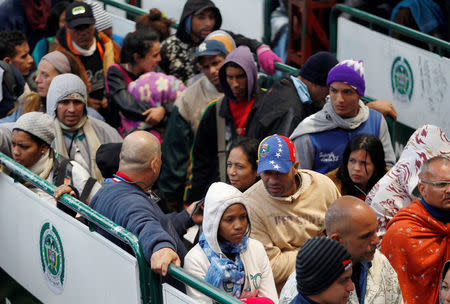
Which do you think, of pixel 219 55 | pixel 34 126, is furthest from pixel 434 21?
pixel 34 126

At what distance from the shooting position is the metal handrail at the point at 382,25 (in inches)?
286

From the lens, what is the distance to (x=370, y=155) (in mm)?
5496

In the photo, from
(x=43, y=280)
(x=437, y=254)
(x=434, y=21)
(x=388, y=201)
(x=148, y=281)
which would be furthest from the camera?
(x=434, y=21)

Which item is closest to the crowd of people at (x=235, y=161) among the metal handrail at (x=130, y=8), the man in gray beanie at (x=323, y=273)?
the man in gray beanie at (x=323, y=273)

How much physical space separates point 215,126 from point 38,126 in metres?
1.47

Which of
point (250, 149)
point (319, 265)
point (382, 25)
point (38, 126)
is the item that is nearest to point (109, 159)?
point (38, 126)

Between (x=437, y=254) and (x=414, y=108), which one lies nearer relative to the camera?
(x=437, y=254)

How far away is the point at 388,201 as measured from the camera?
5.24 m

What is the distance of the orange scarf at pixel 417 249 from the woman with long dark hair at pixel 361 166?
2.07 feet

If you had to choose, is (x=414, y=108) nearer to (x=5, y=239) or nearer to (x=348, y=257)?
(x=5, y=239)

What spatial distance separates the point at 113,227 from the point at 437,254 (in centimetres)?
188

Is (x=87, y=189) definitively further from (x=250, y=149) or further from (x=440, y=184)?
(x=440, y=184)

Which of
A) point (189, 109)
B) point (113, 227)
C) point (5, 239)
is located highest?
point (113, 227)

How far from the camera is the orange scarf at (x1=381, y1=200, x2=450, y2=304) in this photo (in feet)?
15.8
